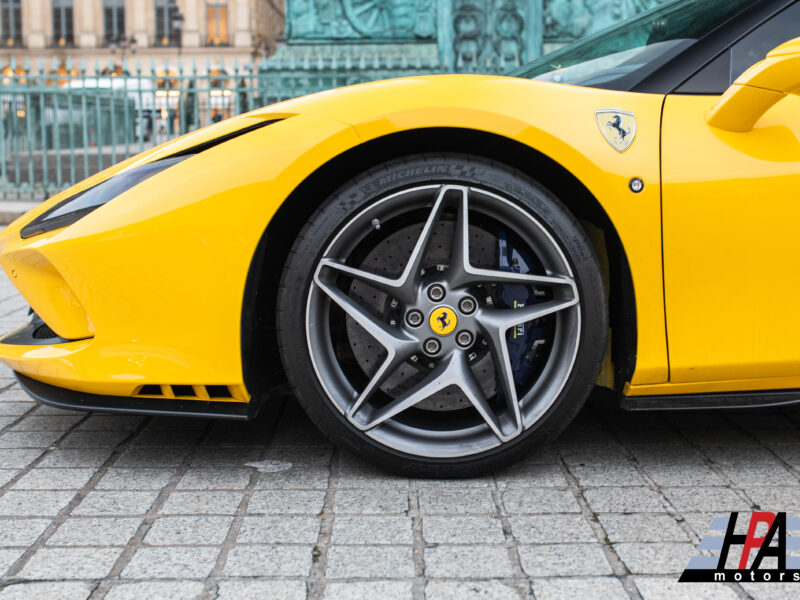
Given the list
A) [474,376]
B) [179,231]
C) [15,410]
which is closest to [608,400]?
[474,376]

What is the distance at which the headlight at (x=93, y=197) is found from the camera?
229cm

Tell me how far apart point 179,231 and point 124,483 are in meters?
0.72

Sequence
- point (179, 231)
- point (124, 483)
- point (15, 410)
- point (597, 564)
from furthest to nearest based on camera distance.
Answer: point (15, 410) < point (124, 483) < point (179, 231) < point (597, 564)

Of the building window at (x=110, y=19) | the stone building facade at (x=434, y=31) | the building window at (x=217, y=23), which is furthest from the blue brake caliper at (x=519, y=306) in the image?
the building window at (x=110, y=19)

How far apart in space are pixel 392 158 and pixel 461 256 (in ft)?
1.10

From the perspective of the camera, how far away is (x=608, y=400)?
7.92ft

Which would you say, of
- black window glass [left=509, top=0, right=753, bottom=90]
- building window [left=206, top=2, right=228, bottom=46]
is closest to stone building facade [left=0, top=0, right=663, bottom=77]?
black window glass [left=509, top=0, right=753, bottom=90]

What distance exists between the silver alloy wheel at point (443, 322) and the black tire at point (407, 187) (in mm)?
16

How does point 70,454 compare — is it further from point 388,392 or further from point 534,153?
point 534,153

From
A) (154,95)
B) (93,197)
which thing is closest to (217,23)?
(154,95)

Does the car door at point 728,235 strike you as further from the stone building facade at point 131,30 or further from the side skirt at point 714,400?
the stone building facade at point 131,30

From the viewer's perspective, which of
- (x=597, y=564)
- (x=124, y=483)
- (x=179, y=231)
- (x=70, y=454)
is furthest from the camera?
(x=70, y=454)

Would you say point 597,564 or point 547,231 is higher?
point 547,231

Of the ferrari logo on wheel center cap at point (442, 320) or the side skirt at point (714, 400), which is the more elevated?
the ferrari logo on wheel center cap at point (442, 320)
